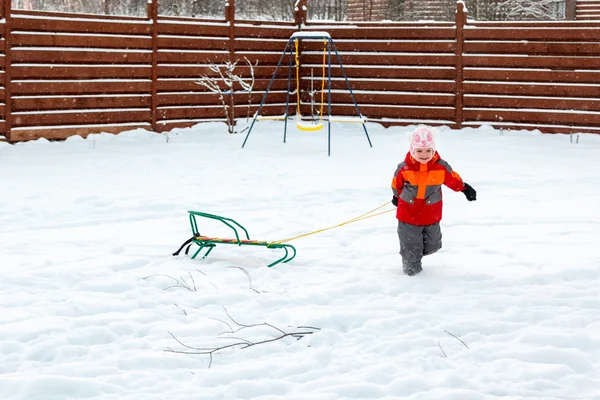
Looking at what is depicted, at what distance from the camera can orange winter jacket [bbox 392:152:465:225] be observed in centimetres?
501

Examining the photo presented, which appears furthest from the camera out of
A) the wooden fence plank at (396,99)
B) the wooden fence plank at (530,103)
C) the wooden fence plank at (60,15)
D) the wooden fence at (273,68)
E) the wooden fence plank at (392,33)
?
the wooden fence plank at (396,99)

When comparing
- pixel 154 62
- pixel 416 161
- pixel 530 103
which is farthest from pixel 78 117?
pixel 416 161

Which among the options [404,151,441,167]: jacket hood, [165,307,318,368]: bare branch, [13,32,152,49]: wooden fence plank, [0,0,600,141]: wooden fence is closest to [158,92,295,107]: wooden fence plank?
[0,0,600,141]: wooden fence

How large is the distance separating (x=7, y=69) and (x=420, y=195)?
23.3 ft

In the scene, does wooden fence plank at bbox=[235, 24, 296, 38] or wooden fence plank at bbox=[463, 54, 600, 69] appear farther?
wooden fence plank at bbox=[235, 24, 296, 38]

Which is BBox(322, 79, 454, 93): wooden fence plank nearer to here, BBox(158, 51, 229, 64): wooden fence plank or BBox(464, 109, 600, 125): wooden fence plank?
BBox(464, 109, 600, 125): wooden fence plank

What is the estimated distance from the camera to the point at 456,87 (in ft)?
41.6

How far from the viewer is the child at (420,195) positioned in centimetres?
499

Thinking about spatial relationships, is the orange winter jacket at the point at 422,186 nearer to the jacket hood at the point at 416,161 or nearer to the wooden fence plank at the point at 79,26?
the jacket hood at the point at 416,161

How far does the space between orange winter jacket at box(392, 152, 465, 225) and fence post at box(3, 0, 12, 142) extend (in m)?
6.87

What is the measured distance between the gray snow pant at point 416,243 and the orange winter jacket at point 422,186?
0.04 metres

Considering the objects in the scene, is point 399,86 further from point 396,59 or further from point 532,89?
point 532,89

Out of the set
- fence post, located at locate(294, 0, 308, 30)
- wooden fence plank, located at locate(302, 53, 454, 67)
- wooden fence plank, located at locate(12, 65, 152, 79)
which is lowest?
wooden fence plank, located at locate(12, 65, 152, 79)

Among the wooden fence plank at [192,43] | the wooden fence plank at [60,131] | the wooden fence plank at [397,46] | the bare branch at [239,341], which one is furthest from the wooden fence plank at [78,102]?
the bare branch at [239,341]
